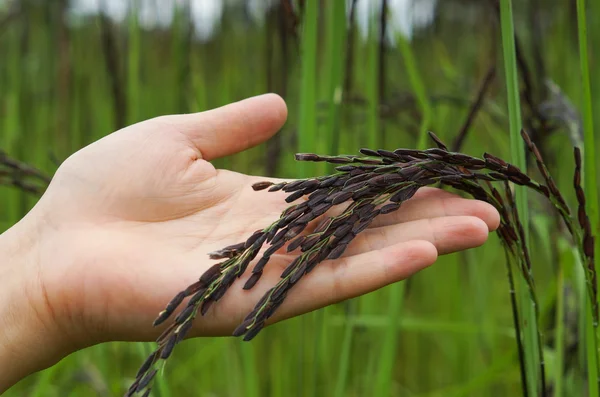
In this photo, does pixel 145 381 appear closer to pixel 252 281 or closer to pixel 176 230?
pixel 252 281

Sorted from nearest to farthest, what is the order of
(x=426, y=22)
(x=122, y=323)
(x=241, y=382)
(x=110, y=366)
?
(x=122, y=323), (x=241, y=382), (x=110, y=366), (x=426, y=22)

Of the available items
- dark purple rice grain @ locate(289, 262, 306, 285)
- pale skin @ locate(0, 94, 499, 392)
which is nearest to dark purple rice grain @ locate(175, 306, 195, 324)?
dark purple rice grain @ locate(289, 262, 306, 285)

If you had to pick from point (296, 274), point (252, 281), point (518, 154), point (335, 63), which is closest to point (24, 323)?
point (252, 281)

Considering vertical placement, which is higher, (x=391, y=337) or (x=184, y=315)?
(x=184, y=315)

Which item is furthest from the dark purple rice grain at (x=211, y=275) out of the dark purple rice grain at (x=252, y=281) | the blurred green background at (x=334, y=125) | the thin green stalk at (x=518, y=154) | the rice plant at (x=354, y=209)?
the thin green stalk at (x=518, y=154)

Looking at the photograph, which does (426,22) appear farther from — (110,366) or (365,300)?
(110,366)

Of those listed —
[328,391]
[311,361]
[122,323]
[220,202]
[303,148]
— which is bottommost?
[328,391]

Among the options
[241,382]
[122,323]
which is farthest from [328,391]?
[122,323]

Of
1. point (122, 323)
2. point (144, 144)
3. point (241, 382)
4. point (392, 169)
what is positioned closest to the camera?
point (392, 169)
